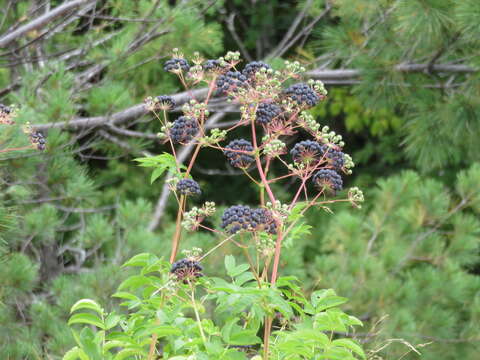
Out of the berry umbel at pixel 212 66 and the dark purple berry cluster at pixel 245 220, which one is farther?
the berry umbel at pixel 212 66

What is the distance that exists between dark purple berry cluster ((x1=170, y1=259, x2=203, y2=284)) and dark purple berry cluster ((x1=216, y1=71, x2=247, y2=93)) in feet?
1.35

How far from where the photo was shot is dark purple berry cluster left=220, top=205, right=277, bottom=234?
1.48 meters

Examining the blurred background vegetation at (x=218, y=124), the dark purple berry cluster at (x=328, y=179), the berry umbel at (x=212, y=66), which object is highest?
the berry umbel at (x=212, y=66)

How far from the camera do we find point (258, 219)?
1.49m

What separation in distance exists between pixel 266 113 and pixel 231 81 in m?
0.13

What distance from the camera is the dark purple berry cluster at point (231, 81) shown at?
1.67 meters

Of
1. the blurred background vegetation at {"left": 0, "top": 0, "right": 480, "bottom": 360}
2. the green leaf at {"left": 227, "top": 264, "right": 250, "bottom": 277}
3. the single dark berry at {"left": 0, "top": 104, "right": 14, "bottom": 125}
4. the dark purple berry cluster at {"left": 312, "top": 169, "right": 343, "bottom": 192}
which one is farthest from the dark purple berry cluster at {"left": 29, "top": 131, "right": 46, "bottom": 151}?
the dark purple berry cluster at {"left": 312, "top": 169, "right": 343, "bottom": 192}

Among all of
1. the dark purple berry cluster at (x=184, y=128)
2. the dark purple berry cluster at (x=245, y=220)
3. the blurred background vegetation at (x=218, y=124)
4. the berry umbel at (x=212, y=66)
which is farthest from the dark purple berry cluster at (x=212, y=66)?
the blurred background vegetation at (x=218, y=124)

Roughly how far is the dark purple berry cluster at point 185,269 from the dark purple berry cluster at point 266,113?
14.0 inches

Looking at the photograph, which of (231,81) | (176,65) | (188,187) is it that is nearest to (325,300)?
(188,187)

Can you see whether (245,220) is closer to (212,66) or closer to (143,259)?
(143,259)

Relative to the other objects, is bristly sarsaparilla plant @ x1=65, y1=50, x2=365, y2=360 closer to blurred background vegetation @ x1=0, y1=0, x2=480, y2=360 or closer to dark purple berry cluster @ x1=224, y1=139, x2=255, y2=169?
dark purple berry cluster @ x1=224, y1=139, x2=255, y2=169

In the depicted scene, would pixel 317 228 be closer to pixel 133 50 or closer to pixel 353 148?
pixel 353 148

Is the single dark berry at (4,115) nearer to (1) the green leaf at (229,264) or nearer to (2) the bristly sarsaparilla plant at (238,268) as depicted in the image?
(2) the bristly sarsaparilla plant at (238,268)
